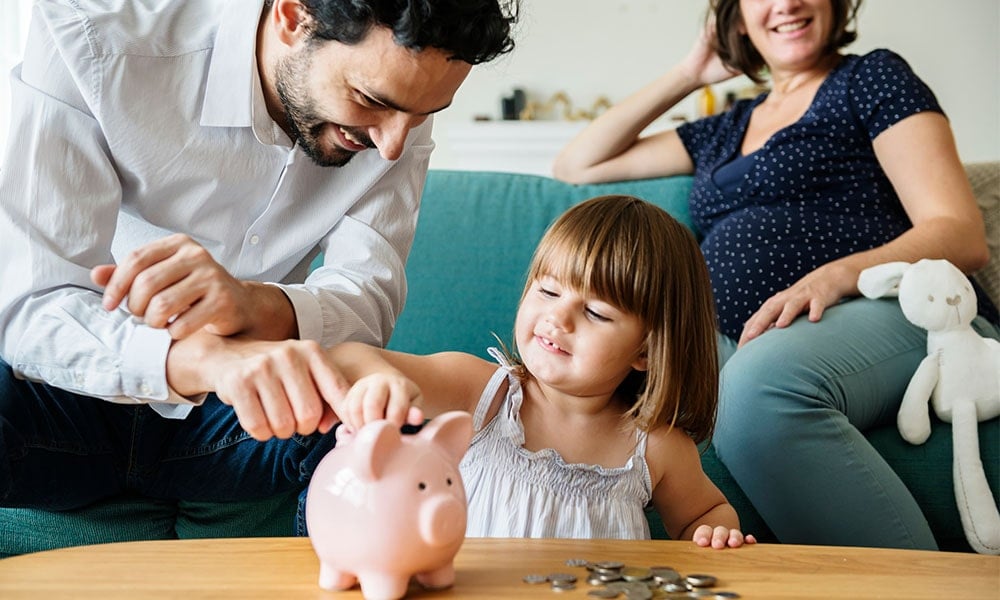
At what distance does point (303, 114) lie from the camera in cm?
136

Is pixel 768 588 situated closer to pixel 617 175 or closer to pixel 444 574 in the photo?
pixel 444 574

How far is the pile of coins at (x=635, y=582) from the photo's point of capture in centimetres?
84

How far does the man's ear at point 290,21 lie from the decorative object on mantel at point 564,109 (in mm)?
3651

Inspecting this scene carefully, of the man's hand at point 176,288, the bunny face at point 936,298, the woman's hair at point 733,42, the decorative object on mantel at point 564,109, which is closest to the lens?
the man's hand at point 176,288

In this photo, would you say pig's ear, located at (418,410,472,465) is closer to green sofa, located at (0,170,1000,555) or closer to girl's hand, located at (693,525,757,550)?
girl's hand, located at (693,525,757,550)

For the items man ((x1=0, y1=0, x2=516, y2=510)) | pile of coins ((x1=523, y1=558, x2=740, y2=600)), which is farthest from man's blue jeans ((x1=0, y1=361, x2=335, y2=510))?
pile of coins ((x1=523, y1=558, x2=740, y2=600))

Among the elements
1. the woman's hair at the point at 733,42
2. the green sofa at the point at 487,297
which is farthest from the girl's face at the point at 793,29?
the green sofa at the point at 487,297

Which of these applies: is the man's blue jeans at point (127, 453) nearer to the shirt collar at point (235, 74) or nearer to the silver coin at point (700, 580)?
the shirt collar at point (235, 74)

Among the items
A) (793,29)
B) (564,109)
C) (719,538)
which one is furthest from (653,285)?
(564,109)

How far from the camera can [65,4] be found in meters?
1.31

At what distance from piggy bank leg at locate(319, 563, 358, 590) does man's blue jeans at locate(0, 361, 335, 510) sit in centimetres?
48

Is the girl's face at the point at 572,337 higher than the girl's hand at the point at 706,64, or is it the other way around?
the girl's hand at the point at 706,64

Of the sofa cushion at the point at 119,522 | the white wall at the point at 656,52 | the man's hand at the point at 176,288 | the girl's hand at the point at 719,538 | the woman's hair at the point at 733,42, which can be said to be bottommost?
the sofa cushion at the point at 119,522

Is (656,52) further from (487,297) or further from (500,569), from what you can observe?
(500,569)
